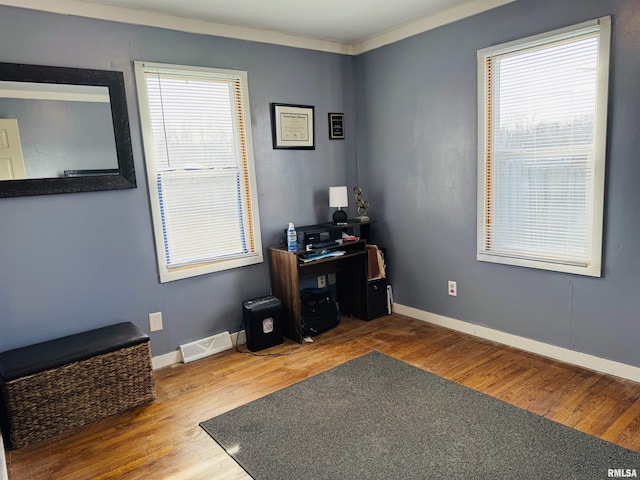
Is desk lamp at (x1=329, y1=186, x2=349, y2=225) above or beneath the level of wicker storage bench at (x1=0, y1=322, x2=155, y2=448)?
above

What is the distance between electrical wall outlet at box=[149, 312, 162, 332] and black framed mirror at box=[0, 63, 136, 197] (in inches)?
35.0

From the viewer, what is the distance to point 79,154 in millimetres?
2635

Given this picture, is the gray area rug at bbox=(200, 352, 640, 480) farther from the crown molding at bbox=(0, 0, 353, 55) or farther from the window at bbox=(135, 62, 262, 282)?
the crown molding at bbox=(0, 0, 353, 55)

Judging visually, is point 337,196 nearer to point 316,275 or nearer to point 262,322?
point 316,275

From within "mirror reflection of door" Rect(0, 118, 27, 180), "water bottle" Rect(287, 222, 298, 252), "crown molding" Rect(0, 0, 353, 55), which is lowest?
"water bottle" Rect(287, 222, 298, 252)

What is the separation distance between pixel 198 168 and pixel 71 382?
1.57 meters

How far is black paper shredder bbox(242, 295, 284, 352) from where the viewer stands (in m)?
3.20

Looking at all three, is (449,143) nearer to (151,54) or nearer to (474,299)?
(474,299)

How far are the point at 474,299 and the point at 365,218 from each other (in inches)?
44.1

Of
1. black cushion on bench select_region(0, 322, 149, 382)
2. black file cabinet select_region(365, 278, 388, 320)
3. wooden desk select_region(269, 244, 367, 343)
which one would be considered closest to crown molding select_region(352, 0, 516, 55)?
wooden desk select_region(269, 244, 367, 343)

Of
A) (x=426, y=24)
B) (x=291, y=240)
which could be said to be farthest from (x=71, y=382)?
(x=426, y=24)

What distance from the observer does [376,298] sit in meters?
3.80

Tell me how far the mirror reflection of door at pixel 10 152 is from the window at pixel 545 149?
2.87 m

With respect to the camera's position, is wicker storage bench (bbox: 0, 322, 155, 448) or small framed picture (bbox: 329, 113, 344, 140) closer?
wicker storage bench (bbox: 0, 322, 155, 448)
